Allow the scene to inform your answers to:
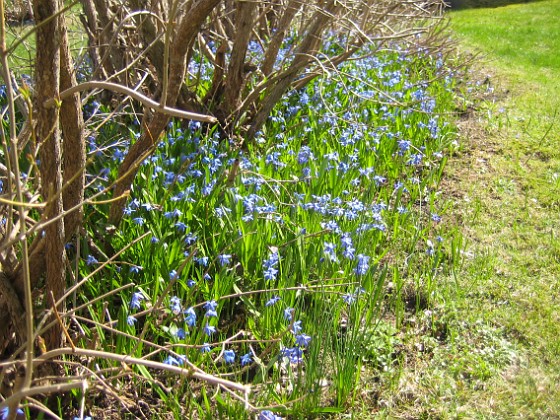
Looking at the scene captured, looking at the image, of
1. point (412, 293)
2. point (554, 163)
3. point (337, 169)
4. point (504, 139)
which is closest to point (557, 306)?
point (412, 293)

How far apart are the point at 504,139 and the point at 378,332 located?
3.12 meters

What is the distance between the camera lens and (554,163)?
5.12 meters

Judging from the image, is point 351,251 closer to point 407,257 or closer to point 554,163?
point 407,257

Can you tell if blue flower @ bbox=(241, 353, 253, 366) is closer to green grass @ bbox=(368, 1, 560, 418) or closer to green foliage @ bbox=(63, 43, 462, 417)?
green foliage @ bbox=(63, 43, 462, 417)

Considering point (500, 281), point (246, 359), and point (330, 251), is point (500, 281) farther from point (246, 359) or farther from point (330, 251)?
point (246, 359)

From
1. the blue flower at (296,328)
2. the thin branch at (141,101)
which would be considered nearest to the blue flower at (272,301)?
the blue flower at (296,328)

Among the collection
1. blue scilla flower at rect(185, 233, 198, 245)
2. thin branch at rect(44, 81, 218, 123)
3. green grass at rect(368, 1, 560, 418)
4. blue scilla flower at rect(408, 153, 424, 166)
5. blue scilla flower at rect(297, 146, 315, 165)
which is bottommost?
green grass at rect(368, 1, 560, 418)

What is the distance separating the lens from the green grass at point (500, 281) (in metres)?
2.82

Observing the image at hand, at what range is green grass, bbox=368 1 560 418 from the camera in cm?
282

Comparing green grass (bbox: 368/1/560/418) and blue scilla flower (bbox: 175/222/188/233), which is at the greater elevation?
blue scilla flower (bbox: 175/222/188/233)

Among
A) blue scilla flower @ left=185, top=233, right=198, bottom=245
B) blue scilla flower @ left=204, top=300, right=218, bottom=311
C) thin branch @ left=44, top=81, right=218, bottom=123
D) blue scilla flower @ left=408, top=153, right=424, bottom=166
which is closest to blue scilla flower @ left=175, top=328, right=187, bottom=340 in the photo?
blue scilla flower @ left=204, top=300, right=218, bottom=311

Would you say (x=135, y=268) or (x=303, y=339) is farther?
(x=135, y=268)

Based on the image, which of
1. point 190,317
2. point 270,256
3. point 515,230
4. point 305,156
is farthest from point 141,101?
point 515,230

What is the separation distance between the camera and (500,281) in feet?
11.8
